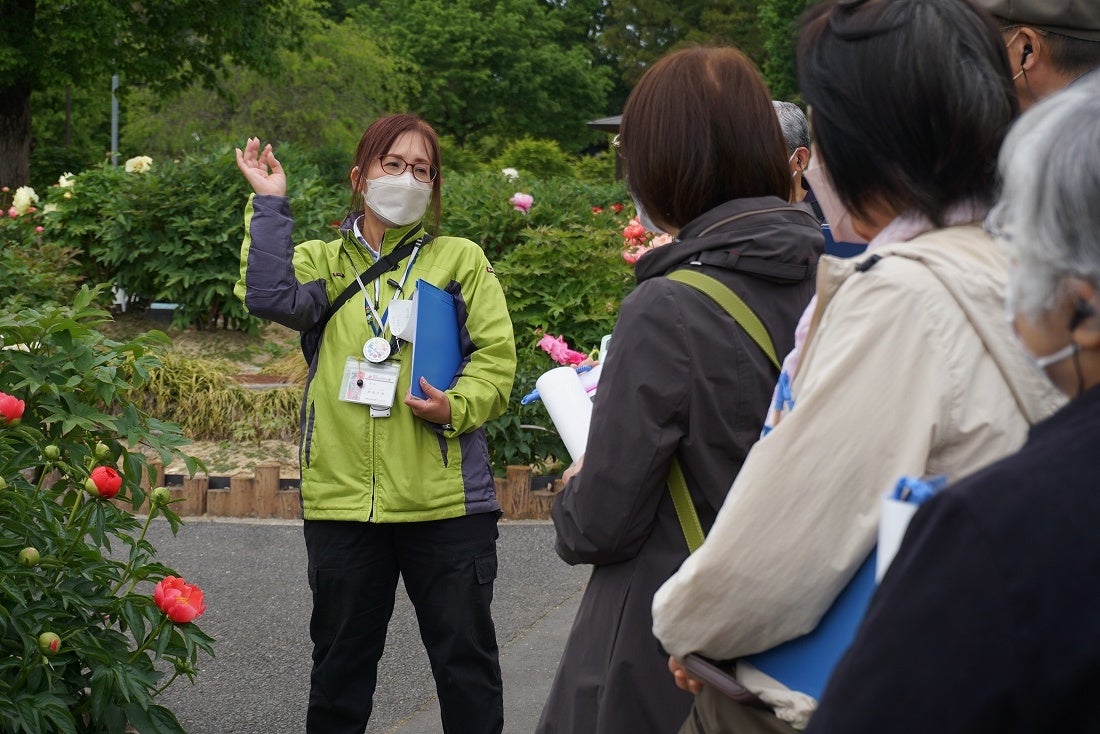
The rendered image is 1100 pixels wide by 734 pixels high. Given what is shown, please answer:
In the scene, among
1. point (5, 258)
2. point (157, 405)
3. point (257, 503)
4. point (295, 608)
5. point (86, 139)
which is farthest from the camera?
point (86, 139)

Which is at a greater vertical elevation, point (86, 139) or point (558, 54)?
point (558, 54)

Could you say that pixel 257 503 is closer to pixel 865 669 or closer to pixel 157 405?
pixel 157 405

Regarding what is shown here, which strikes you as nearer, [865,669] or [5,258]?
[865,669]

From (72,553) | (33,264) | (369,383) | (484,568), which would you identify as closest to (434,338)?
(369,383)

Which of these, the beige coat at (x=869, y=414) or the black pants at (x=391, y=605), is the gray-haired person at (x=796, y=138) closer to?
the black pants at (x=391, y=605)

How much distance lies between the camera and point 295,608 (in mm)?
5586

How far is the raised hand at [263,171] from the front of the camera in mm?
3547

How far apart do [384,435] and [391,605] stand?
515mm

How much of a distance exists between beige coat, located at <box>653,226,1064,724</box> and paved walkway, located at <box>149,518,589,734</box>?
2.91m

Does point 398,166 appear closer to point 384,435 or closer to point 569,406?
point 384,435

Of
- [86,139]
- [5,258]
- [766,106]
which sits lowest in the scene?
[86,139]

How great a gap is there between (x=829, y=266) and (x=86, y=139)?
38.9 metres

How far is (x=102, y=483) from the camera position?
120 inches

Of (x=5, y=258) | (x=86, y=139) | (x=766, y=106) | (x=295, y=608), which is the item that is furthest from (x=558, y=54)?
(x=766, y=106)
